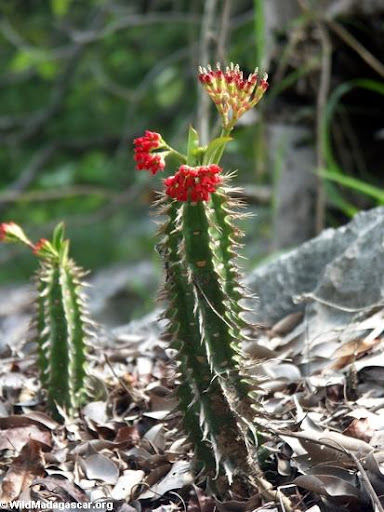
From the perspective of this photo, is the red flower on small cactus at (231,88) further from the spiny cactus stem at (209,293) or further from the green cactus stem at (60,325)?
the green cactus stem at (60,325)

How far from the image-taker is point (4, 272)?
875cm

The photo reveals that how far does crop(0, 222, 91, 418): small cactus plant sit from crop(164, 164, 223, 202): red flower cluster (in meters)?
0.78

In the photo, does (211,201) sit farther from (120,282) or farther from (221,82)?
(120,282)

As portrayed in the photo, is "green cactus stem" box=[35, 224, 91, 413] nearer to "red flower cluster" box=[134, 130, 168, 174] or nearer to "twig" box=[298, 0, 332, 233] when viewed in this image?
"red flower cluster" box=[134, 130, 168, 174]

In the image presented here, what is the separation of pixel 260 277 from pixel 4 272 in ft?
20.4

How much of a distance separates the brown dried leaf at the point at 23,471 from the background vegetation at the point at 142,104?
1.69 m

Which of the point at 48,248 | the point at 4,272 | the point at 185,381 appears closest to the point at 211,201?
the point at 185,381

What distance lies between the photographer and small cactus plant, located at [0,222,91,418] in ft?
7.75

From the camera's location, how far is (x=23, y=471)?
212cm

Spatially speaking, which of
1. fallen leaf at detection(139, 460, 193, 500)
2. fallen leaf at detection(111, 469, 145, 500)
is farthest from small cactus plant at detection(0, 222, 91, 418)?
fallen leaf at detection(139, 460, 193, 500)

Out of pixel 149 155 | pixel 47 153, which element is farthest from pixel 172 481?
pixel 47 153

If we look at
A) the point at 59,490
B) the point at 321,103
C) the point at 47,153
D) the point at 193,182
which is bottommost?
the point at 59,490

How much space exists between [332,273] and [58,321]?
2.91ft

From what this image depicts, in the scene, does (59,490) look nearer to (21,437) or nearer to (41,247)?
(21,437)
